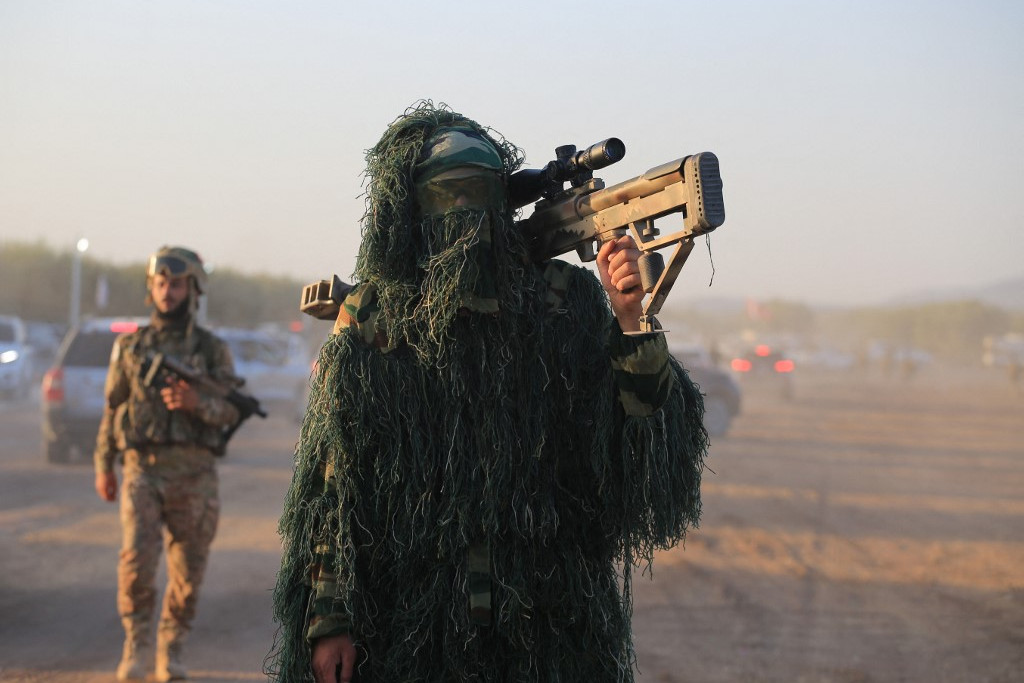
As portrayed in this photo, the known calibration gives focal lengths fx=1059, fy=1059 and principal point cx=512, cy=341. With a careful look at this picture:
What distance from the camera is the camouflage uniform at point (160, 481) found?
5.13 meters

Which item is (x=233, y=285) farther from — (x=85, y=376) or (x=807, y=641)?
(x=807, y=641)

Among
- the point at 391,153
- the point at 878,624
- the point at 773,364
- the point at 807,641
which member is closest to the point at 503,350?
the point at 391,153

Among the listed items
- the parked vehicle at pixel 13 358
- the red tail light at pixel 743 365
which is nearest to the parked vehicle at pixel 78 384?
the parked vehicle at pixel 13 358

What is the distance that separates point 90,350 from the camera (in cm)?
1286

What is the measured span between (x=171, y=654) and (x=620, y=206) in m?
3.74

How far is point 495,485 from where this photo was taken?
256cm

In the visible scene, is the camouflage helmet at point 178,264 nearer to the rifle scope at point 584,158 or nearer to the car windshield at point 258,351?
Answer: the rifle scope at point 584,158

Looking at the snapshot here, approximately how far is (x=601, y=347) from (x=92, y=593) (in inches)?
211


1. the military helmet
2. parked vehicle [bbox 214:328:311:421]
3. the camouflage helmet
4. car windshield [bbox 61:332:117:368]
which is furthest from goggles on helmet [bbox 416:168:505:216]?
parked vehicle [bbox 214:328:311:421]

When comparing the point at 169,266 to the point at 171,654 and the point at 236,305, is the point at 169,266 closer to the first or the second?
the point at 171,654

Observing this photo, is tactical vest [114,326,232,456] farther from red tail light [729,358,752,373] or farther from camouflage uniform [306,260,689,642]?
red tail light [729,358,752,373]

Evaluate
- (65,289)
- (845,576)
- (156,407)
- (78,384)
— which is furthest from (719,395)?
(65,289)

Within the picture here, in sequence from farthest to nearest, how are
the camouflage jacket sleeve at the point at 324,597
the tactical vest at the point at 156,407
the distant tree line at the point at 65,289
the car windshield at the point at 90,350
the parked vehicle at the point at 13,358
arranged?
the distant tree line at the point at 65,289 → the parked vehicle at the point at 13,358 → the car windshield at the point at 90,350 → the tactical vest at the point at 156,407 → the camouflage jacket sleeve at the point at 324,597

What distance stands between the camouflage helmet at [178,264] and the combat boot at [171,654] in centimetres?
175
